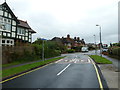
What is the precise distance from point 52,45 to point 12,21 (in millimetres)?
18134

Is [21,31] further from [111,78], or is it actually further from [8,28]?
[111,78]

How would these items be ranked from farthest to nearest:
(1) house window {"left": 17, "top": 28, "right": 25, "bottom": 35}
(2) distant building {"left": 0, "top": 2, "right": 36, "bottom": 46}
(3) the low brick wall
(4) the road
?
(1) house window {"left": 17, "top": 28, "right": 25, "bottom": 35} < (2) distant building {"left": 0, "top": 2, "right": 36, "bottom": 46} < (3) the low brick wall < (4) the road

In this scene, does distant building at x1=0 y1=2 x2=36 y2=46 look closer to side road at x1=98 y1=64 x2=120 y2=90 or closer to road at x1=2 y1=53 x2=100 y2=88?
road at x1=2 y1=53 x2=100 y2=88

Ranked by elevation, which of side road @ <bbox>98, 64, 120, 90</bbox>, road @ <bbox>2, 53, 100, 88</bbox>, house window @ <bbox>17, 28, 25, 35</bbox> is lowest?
road @ <bbox>2, 53, 100, 88</bbox>

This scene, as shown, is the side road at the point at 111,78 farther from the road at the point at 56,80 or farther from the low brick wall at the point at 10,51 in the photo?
the low brick wall at the point at 10,51

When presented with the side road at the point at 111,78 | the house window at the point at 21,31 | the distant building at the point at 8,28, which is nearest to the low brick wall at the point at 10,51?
the distant building at the point at 8,28

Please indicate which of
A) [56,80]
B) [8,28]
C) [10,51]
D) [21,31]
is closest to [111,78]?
[56,80]

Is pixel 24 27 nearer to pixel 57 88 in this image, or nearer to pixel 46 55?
pixel 46 55

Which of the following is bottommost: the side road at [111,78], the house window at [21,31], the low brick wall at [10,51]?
the side road at [111,78]

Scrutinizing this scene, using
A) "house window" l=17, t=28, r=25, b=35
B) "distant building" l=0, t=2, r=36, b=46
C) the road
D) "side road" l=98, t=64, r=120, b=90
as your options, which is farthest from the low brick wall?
"house window" l=17, t=28, r=25, b=35

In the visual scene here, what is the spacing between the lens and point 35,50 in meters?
24.9

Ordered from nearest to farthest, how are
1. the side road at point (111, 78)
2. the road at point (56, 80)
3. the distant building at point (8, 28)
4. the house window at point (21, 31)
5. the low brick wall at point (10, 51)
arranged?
the side road at point (111, 78) → the road at point (56, 80) → the low brick wall at point (10, 51) → the distant building at point (8, 28) → the house window at point (21, 31)

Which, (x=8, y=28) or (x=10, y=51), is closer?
(x=10, y=51)

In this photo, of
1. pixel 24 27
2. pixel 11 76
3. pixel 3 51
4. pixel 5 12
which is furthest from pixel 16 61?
pixel 24 27
